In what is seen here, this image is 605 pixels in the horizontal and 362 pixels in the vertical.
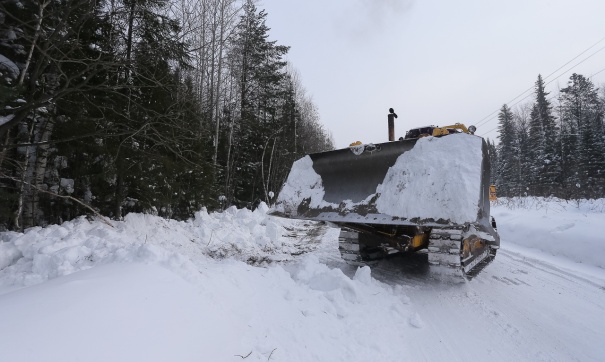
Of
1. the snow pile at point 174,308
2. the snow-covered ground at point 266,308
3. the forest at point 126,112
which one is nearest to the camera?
the snow pile at point 174,308

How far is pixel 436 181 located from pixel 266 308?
107 inches

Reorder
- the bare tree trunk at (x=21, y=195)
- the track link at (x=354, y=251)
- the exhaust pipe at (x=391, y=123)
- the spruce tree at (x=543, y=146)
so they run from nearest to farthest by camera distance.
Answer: the bare tree trunk at (x=21, y=195), the track link at (x=354, y=251), the exhaust pipe at (x=391, y=123), the spruce tree at (x=543, y=146)

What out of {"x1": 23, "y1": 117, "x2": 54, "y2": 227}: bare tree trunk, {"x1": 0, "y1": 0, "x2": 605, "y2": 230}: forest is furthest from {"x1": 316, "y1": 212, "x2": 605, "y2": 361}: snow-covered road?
{"x1": 23, "y1": 117, "x2": 54, "y2": 227}: bare tree trunk

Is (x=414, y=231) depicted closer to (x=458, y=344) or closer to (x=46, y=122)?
(x=458, y=344)

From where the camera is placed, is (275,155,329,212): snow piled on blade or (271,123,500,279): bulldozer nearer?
(271,123,500,279): bulldozer

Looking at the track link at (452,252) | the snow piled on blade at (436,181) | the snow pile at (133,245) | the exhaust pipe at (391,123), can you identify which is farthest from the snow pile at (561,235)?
the snow pile at (133,245)

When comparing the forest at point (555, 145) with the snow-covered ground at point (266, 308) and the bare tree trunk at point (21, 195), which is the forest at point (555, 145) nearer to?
the snow-covered ground at point (266, 308)

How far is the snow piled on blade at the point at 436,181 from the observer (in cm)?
401

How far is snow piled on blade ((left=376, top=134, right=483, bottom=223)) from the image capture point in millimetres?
4012

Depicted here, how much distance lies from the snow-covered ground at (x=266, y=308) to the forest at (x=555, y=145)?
82.3ft

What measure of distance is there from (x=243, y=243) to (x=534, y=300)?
5243 mm

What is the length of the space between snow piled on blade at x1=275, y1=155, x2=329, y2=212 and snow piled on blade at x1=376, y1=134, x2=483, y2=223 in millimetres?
1114

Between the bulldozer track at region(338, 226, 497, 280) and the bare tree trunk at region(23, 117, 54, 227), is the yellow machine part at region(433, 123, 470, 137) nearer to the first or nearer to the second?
the bulldozer track at region(338, 226, 497, 280)

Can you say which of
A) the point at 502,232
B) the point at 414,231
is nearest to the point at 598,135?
the point at 502,232
